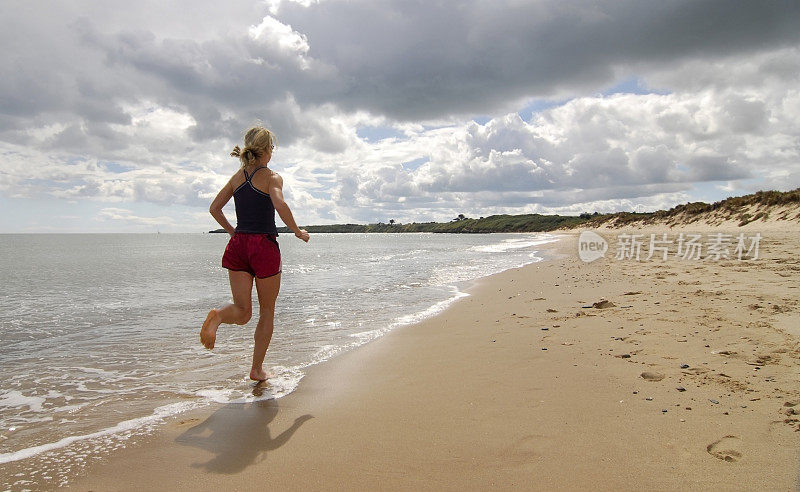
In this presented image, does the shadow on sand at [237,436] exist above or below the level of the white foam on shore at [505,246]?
above

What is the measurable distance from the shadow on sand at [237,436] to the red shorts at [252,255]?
119 centimetres

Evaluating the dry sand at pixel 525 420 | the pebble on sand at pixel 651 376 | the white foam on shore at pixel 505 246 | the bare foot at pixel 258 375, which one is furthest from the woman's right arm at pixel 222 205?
the white foam on shore at pixel 505 246

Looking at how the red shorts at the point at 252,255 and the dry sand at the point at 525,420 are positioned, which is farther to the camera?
the red shorts at the point at 252,255

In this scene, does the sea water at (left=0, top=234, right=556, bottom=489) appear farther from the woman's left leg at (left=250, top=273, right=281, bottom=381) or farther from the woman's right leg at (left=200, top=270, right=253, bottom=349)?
the woman's right leg at (left=200, top=270, right=253, bottom=349)

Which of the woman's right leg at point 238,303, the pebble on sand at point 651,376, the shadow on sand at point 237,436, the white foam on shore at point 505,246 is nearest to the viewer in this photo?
the shadow on sand at point 237,436

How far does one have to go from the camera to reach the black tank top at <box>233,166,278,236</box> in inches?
156

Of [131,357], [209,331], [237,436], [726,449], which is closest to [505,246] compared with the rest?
[131,357]

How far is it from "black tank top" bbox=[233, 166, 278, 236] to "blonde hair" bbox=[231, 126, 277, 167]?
132mm

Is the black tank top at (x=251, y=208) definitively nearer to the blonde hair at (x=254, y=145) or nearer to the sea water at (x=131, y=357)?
the blonde hair at (x=254, y=145)

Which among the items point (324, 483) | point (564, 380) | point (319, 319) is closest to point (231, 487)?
point (324, 483)

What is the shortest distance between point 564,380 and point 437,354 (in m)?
1.58

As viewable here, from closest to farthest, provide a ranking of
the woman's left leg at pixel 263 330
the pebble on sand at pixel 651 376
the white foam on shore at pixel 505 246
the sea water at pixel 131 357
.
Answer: the sea water at pixel 131 357, the pebble on sand at pixel 651 376, the woman's left leg at pixel 263 330, the white foam on shore at pixel 505 246

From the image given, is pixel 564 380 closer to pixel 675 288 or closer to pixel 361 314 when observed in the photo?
pixel 361 314

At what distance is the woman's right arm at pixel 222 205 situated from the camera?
13.7 ft
